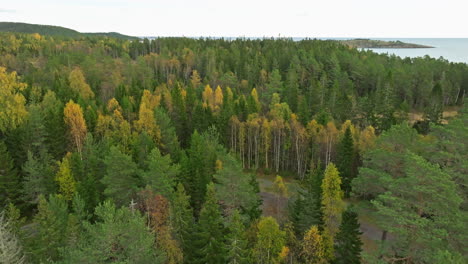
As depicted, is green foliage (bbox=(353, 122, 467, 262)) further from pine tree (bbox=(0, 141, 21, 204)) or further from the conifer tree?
pine tree (bbox=(0, 141, 21, 204))

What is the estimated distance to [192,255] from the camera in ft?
105

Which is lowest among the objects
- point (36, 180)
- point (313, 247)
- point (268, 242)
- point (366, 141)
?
point (313, 247)

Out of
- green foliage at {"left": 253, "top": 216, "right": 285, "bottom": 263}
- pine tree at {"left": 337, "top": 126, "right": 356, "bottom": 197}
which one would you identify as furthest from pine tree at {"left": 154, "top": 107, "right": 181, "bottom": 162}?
green foliage at {"left": 253, "top": 216, "right": 285, "bottom": 263}

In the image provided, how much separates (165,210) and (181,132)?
35.1 meters

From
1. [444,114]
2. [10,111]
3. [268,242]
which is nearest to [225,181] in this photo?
[268,242]

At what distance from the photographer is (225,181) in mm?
34719

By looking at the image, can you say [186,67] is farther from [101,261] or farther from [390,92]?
[101,261]

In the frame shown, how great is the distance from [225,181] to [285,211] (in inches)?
463

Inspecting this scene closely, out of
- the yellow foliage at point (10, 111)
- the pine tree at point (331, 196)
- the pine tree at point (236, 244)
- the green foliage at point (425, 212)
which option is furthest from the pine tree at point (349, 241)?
the yellow foliage at point (10, 111)

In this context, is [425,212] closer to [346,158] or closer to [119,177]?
[346,158]

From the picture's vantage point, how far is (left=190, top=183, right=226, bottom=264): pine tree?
99.5ft

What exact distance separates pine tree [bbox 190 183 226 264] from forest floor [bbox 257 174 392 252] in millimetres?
11261

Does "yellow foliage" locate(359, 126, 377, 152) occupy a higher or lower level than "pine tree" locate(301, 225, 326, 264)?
higher

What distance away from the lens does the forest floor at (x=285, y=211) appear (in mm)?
40275
